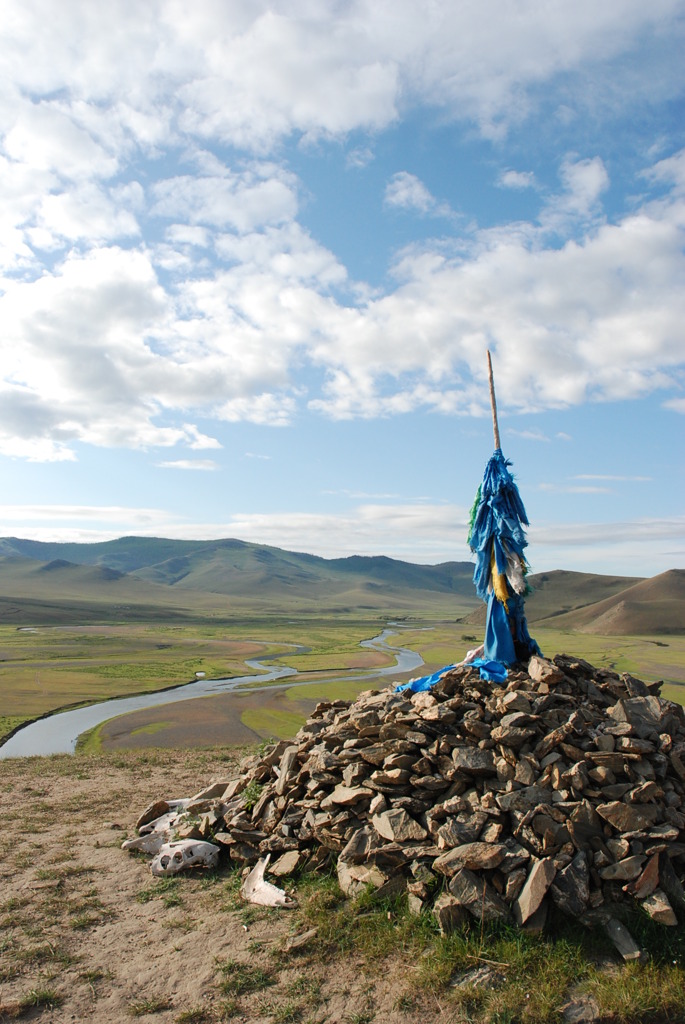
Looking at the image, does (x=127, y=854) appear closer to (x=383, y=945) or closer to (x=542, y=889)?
(x=383, y=945)

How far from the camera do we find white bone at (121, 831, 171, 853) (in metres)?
11.9

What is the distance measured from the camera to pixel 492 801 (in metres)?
9.14

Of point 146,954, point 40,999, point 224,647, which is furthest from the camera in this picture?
point 224,647

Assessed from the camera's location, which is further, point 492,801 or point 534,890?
point 492,801

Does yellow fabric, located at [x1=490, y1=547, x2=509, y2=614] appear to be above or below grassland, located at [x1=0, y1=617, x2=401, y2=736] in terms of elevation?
above

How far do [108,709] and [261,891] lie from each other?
115ft

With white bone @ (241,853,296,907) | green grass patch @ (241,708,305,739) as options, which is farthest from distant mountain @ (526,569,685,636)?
white bone @ (241,853,296,907)

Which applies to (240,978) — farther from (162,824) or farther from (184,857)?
(162,824)

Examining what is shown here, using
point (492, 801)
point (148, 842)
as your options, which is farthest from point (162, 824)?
point (492, 801)

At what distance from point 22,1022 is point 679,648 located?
8869 centimetres

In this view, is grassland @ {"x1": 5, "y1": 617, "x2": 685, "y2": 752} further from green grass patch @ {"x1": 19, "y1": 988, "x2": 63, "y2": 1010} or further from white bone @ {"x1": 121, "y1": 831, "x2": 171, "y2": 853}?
green grass patch @ {"x1": 19, "y1": 988, "x2": 63, "y2": 1010}

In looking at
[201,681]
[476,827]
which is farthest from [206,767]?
[201,681]

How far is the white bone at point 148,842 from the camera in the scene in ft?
38.9

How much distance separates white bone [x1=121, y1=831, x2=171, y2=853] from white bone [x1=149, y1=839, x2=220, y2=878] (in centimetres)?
75
